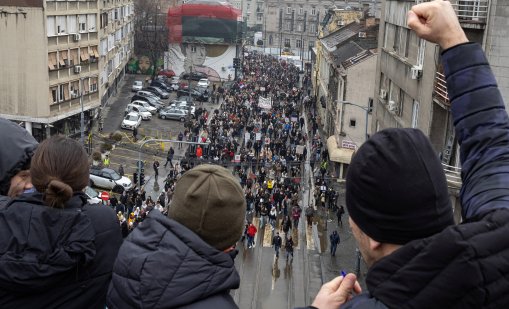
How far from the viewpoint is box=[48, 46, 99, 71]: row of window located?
39094 millimetres

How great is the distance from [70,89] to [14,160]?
39326 mm

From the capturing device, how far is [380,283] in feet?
7.32

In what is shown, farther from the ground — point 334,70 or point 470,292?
point 470,292

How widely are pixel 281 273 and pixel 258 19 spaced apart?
110 m

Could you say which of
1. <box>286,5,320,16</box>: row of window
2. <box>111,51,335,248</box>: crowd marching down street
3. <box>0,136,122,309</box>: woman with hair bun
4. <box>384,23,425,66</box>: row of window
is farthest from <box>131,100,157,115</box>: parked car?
<box>286,5,320,16</box>: row of window

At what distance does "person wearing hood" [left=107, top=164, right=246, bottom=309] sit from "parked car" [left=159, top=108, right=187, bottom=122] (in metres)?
51.7

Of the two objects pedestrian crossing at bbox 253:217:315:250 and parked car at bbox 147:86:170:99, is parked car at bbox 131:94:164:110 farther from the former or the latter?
pedestrian crossing at bbox 253:217:315:250

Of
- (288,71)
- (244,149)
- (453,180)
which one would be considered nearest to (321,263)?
(453,180)

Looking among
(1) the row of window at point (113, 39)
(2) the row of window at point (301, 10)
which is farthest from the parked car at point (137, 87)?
(2) the row of window at point (301, 10)

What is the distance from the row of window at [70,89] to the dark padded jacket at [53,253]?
37.2 meters

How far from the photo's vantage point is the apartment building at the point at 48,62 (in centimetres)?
3756

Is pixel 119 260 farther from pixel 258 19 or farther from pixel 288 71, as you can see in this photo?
pixel 258 19

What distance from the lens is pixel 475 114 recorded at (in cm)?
290

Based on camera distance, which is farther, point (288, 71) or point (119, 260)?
point (288, 71)
